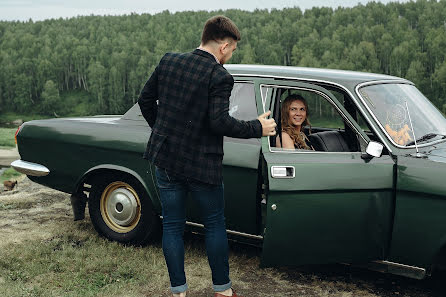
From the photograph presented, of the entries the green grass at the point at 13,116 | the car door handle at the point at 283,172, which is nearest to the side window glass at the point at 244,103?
the car door handle at the point at 283,172

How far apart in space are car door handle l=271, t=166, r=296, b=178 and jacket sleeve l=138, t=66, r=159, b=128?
848 millimetres

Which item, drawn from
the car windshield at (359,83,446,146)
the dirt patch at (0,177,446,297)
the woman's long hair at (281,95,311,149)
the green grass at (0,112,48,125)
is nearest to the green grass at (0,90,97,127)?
the green grass at (0,112,48,125)

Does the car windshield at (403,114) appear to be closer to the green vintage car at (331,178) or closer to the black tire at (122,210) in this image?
the green vintage car at (331,178)

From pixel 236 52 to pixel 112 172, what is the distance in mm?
90385

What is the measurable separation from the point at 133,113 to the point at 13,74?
94449mm

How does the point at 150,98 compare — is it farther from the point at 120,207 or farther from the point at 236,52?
the point at 236,52

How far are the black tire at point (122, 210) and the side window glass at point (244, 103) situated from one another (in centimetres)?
111

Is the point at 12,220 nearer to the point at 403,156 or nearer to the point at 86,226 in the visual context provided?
the point at 86,226

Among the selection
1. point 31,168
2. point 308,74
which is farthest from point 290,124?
point 31,168

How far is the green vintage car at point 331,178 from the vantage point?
3400mm

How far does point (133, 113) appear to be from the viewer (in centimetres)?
479

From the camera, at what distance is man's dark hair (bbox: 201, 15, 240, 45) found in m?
2.86

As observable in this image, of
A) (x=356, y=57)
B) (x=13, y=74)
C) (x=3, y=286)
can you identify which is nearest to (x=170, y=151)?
(x=3, y=286)

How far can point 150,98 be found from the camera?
3.18 metres
